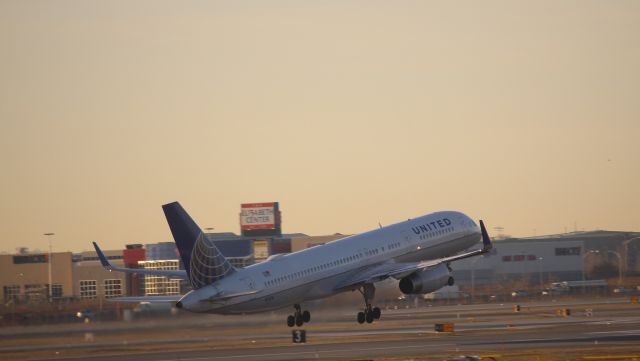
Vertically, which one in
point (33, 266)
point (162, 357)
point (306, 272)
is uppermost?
point (33, 266)

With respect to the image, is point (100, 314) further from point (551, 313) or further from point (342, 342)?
point (551, 313)

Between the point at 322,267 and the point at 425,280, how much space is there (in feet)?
25.3

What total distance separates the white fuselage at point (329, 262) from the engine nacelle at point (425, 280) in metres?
2.30

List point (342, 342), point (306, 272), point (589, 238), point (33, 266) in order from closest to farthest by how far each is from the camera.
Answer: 1. point (306, 272)
2. point (342, 342)
3. point (33, 266)
4. point (589, 238)

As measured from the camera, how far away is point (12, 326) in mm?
93625

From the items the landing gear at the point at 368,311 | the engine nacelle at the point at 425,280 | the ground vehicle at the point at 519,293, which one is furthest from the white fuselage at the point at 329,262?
the ground vehicle at the point at 519,293

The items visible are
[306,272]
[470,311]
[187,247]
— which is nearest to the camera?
[187,247]

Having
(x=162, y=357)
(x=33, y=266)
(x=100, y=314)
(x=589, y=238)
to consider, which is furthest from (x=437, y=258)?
(x=589, y=238)

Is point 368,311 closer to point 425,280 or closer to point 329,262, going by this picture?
point 425,280

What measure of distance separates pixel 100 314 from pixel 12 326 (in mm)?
9162

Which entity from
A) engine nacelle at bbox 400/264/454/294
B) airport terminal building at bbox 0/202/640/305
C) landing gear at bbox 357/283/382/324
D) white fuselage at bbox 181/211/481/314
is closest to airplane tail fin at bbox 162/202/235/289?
white fuselage at bbox 181/211/481/314

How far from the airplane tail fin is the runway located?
24.0ft

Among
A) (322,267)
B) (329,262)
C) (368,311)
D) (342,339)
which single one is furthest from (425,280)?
(342,339)

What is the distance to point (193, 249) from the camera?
222 feet
